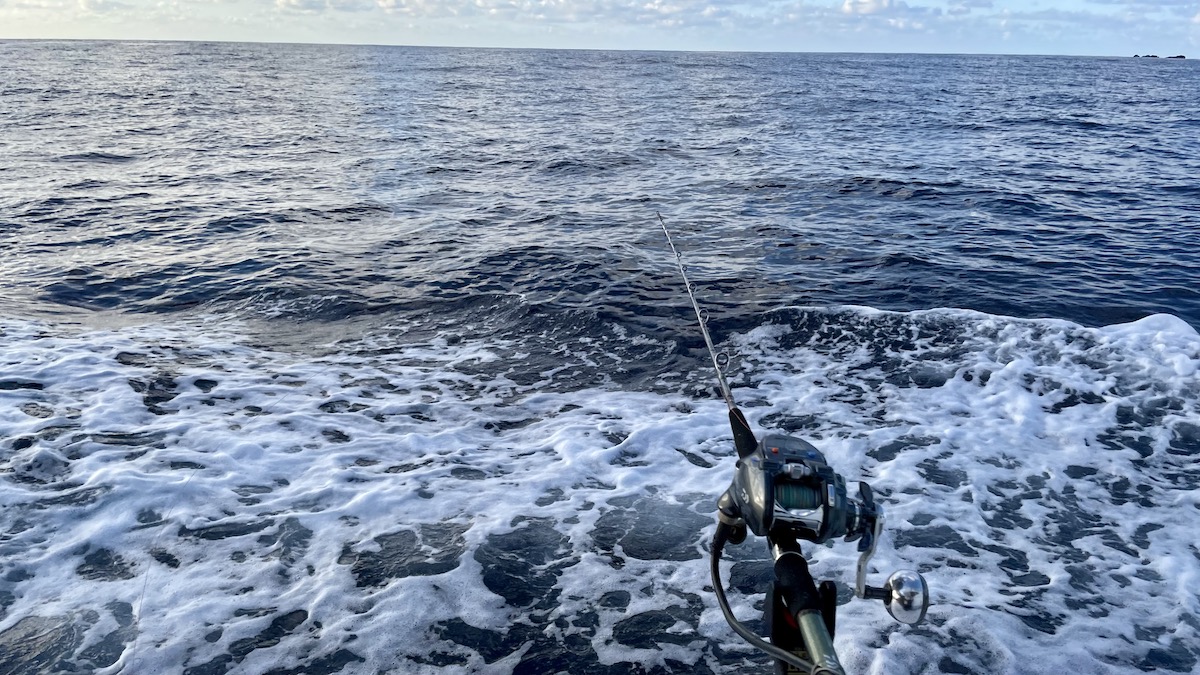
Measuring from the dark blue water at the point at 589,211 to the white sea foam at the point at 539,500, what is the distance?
167 centimetres

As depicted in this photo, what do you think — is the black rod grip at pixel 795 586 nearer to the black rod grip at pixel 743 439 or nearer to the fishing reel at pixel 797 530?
the fishing reel at pixel 797 530

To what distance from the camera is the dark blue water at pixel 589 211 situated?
28.9ft

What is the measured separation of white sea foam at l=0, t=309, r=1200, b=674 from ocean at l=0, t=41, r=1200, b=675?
0.08 ft

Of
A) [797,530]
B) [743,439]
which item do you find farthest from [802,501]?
[743,439]

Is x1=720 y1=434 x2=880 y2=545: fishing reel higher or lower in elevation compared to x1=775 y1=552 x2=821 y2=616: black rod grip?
higher

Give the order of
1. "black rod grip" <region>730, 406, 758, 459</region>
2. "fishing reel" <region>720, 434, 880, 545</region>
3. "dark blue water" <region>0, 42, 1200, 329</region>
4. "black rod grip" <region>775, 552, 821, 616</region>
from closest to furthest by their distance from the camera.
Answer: "black rod grip" <region>775, 552, 821, 616</region> → "fishing reel" <region>720, 434, 880, 545</region> → "black rod grip" <region>730, 406, 758, 459</region> → "dark blue water" <region>0, 42, 1200, 329</region>

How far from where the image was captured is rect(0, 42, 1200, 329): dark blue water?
8.82m

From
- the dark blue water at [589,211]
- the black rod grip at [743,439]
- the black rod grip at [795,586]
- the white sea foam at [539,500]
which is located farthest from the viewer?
the dark blue water at [589,211]

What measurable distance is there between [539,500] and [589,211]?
8764 millimetres

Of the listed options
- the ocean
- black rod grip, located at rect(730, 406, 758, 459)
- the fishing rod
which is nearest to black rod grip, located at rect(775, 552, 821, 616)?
the fishing rod

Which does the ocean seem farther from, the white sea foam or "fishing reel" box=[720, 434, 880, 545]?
"fishing reel" box=[720, 434, 880, 545]

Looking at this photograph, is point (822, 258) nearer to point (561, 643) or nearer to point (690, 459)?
point (690, 459)

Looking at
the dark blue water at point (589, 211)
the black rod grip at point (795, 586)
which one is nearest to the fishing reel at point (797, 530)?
the black rod grip at point (795, 586)

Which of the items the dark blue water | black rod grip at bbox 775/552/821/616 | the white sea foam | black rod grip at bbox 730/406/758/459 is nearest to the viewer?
black rod grip at bbox 775/552/821/616
